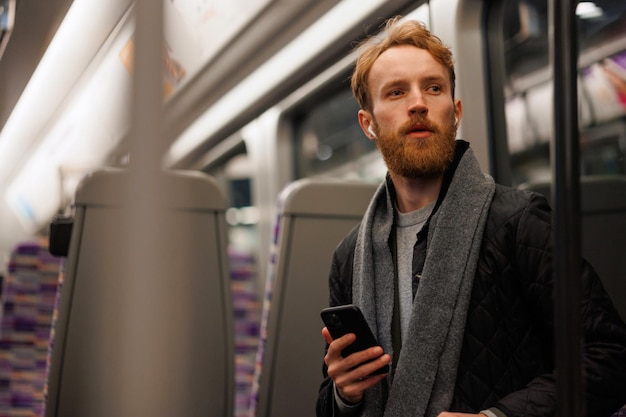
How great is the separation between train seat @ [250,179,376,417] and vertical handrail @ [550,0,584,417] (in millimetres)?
1847

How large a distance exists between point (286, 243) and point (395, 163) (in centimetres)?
131

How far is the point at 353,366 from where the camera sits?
1.29m

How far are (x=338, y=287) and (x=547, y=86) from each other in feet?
3.37

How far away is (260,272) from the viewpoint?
4.83 metres

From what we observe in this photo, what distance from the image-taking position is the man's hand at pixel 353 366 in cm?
127

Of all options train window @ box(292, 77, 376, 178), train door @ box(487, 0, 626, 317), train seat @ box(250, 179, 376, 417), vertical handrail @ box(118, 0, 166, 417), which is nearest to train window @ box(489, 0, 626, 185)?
train door @ box(487, 0, 626, 317)

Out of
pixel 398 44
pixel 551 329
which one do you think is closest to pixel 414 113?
pixel 398 44

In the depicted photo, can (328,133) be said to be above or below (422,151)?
above

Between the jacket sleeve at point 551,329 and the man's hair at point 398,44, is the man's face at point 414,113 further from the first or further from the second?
the jacket sleeve at point 551,329

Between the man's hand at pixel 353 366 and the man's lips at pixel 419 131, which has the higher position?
the man's lips at pixel 419 131

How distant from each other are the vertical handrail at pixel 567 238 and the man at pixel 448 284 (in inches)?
19.6

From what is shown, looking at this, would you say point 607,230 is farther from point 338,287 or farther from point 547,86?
point 338,287

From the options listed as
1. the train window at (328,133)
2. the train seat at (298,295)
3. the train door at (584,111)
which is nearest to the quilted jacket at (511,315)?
the train door at (584,111)

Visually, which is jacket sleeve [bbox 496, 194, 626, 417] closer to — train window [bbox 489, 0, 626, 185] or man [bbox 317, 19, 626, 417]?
man [bbox 317, 19, 626, 417]
